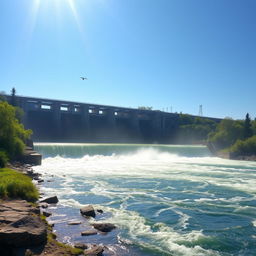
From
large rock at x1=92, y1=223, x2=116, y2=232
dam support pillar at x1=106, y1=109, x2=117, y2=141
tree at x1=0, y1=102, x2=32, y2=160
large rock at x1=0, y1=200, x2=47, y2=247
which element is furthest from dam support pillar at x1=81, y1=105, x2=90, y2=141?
large rock at x1=0, y1=200, x2=47, y2=247

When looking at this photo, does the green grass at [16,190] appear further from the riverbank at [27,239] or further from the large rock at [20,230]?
the large rock at [20,230]

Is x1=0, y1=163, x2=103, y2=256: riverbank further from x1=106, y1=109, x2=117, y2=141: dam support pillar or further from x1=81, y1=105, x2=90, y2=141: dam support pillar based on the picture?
x1=106, y1=109, x2=117, y2=141: dam support pillar

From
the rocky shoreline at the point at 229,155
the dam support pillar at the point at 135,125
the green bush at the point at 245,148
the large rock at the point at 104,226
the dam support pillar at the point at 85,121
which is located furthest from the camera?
the dam support pillar at the point at 135,125

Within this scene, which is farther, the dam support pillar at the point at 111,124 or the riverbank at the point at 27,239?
the dam support pillar at the point at 111,124

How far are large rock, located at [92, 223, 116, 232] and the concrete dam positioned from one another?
52.4m

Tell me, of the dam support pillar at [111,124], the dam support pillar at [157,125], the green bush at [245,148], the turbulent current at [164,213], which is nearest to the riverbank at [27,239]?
the turbulent current at [164,213]

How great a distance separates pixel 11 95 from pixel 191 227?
58192 mm

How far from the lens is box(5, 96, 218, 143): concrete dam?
226 feet

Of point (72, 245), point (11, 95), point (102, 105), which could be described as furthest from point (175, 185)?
point (102, 105)

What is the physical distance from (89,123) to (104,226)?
2561 inches

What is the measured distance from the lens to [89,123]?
76.8 metres

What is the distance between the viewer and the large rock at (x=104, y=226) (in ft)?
40.9

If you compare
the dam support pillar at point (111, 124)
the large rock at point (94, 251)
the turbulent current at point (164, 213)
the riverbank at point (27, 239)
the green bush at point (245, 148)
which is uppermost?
the dam support pillar at point (111, 124)

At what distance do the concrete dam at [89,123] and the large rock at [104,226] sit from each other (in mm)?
52352
